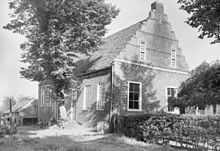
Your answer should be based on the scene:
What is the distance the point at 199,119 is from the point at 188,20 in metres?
4.39

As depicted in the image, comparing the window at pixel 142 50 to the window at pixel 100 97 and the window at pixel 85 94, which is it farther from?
the window at pixel 85 94

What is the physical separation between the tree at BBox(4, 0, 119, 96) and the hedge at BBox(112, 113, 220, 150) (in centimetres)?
609

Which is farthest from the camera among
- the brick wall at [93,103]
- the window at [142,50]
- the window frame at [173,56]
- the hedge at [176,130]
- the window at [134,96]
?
the window frame at [173,56]

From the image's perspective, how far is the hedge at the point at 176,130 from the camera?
30.5 ft

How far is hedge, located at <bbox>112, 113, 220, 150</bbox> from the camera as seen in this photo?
9.30m

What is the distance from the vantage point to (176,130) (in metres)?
10.6

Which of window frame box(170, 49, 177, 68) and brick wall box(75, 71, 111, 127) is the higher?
window frame box(170, 49, 177, 68)

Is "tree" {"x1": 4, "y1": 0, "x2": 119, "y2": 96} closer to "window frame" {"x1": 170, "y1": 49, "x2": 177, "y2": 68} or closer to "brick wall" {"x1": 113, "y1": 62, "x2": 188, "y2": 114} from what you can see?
"brick wall" {"x1": 113, "y1": 62, "x2": 188, "y2": 114}

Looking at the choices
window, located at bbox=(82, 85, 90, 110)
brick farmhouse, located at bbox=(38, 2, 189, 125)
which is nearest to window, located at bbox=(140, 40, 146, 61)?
brick farmhouse, located at bbox=(38, 2, 189, 125)

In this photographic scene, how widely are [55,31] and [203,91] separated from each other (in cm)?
1089

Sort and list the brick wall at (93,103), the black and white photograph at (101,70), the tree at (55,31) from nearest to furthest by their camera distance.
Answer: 1. the black and white photograph at (101,70)
2. the tree at (55,31)
3. the brick wall at (93,103)

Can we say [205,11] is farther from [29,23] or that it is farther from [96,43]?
[29,23]

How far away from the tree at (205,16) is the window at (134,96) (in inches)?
342

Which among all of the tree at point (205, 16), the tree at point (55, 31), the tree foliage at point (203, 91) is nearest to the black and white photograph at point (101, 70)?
the tree at point (55, 31)
